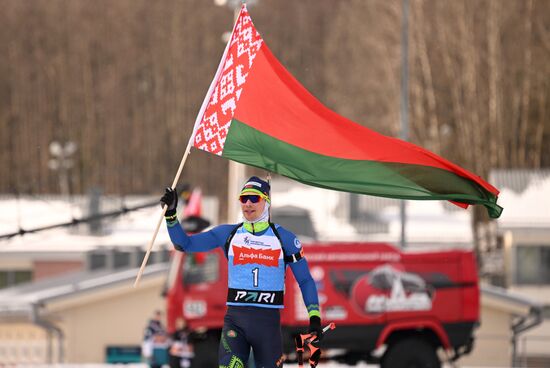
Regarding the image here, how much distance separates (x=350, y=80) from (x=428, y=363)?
194 feet

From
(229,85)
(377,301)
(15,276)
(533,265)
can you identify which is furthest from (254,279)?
(15,276)

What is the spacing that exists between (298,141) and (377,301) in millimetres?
7600

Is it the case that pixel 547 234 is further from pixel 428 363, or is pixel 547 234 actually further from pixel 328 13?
pixel 328 13

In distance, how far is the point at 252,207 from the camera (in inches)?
342

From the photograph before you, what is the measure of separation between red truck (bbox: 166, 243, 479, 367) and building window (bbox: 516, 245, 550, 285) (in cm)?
1871

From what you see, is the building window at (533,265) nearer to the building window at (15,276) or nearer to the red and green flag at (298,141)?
the building window at (15,276)

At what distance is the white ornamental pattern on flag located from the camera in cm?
928

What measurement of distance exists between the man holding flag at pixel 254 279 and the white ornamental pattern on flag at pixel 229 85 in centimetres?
70

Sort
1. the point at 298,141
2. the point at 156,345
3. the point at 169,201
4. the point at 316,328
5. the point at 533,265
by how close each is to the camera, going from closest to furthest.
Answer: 1. the point at 169,201
2. the point at 316,328
3. the point at 298,141
4. the point at 156,345
5. the point at 533,265

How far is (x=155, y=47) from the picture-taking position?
8275 centimetres

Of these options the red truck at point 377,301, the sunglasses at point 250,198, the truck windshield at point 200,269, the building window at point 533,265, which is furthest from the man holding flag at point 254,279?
the building window at point 533,265

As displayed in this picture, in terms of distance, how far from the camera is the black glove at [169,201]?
26.7 feet

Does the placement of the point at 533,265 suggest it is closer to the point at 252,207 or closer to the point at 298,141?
the point at 298,141

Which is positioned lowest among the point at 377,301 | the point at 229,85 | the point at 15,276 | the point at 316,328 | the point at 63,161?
the point at 316,328
